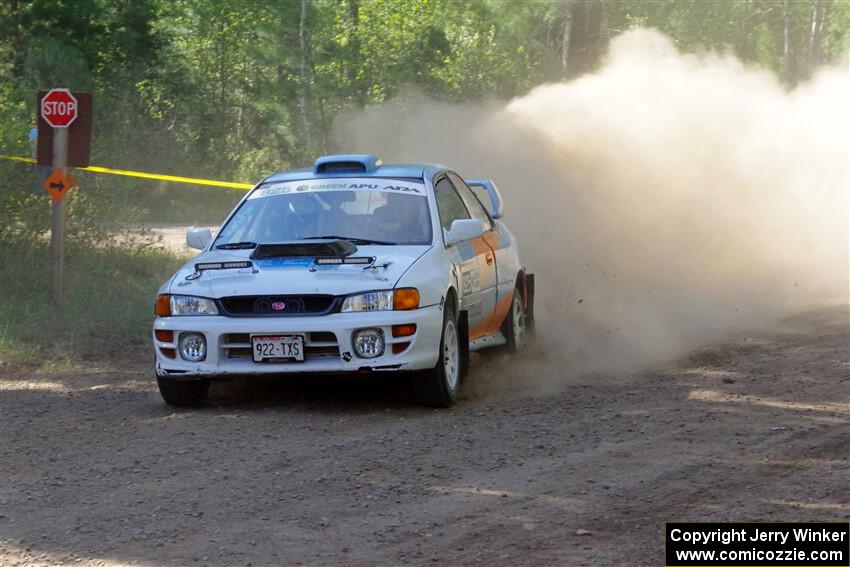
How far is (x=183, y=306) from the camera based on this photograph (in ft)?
29.9

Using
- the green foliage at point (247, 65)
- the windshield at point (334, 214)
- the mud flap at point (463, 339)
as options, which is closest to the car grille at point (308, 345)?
the windshield at point (334, 214)

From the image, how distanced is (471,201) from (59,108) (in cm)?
495

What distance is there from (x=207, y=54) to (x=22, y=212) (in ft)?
57.5

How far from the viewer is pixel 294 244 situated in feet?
30.8

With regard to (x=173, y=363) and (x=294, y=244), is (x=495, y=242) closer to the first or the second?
(x=294, y=244)

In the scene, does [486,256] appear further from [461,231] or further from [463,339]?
[463,339]

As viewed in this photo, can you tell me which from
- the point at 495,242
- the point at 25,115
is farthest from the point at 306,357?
the point at 25,115

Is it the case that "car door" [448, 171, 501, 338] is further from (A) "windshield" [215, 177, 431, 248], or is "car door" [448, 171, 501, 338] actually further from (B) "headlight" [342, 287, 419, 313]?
(B) "headlight" [342, 287, 419, 313]

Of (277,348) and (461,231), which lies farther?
(461,231)

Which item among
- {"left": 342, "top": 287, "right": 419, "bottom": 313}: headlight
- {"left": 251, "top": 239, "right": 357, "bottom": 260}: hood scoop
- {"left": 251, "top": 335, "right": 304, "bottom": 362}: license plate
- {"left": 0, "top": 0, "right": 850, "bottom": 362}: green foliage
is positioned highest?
{"left": 0, "top": 0, "right": 850, "bottom": 362}: green foliage

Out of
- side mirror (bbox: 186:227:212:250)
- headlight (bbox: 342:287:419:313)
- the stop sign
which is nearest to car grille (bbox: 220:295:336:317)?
headlight (bbox: 342:287:419:313)

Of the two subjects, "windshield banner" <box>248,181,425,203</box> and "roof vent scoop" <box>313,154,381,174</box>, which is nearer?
"windshield banner" <box>248,181,425,203</box>

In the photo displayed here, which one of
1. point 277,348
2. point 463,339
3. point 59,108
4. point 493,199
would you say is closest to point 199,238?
point 277,348

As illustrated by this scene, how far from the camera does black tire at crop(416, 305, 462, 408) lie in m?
9.09
